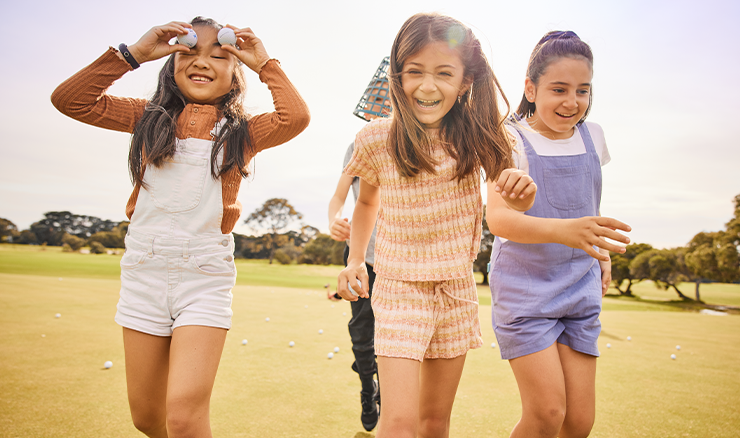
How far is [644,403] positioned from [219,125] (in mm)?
4056

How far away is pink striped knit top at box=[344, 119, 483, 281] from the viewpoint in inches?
81.1

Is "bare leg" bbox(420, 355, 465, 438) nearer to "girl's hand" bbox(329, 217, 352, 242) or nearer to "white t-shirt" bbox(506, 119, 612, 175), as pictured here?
"girl's hand" bbox(329, 217, 352, 242)

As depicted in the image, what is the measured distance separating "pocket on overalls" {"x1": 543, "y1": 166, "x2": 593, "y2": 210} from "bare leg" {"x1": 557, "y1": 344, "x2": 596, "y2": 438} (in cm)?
76

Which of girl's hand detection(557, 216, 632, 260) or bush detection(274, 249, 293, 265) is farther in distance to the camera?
bush detection(274, 249, 293, 265)

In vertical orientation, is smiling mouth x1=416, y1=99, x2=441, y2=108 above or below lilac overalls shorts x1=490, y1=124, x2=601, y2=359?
above

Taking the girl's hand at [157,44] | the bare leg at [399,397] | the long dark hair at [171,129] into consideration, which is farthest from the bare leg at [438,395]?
the girl's hand at [157,44]

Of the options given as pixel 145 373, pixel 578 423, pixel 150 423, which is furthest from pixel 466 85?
pixel 150 423

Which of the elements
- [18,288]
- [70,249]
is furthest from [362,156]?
[70,249]

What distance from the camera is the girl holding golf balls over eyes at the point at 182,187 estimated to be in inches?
79.4

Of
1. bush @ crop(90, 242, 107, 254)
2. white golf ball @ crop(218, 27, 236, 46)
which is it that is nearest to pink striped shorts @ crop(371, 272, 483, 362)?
white golf ball @ crop(218, 27, 236, 46)

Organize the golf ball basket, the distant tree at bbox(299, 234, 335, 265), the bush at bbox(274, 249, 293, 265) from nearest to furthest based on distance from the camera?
the golf ball basket
the distant tree at bbox(299, 234, 335, 265)
the bush at bbox(274, 249, 293, 265)

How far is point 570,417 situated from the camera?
225 centimetres

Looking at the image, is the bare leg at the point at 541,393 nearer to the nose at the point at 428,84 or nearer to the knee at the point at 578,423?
the knee at the point at 578,423

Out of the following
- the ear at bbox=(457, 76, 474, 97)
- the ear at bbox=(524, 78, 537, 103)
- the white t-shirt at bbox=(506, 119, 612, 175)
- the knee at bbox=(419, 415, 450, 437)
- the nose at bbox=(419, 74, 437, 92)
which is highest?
the ear at bbox=(524, 78, 537, 103)
